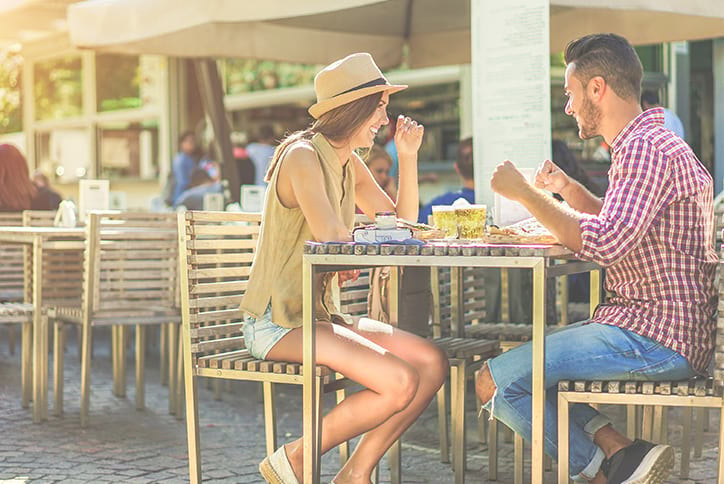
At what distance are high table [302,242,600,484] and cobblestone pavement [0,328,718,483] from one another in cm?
99

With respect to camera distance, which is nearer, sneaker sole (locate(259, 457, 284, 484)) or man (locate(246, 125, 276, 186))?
sneaker sole (locate(259, 457, 284, 484))

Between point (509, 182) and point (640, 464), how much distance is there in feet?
2.73

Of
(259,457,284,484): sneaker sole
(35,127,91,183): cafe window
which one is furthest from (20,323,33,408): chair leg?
(35,127,91,183): cafe window

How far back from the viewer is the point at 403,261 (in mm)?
3037

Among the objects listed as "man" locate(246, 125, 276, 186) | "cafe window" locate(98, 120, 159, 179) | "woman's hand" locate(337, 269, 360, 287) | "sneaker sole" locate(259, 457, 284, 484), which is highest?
"cafe window" locate(98, 120, 159, 179)

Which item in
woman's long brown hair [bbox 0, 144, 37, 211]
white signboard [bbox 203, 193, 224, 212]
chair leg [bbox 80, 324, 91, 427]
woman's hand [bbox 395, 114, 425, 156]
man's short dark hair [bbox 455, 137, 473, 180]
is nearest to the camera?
woman's hand [bbox 395, 114, 425, 156]

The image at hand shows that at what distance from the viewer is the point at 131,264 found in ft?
17.5

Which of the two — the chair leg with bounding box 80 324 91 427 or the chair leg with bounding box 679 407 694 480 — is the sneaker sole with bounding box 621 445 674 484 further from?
the chair leg with bounding box 80 324 91 427

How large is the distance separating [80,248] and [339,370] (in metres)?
2.47

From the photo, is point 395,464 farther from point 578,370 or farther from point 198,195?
point 198,195

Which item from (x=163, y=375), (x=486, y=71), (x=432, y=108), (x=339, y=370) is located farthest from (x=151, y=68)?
(x=339, y=370)

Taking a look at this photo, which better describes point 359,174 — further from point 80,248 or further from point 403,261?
point 80,248

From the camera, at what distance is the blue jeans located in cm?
297

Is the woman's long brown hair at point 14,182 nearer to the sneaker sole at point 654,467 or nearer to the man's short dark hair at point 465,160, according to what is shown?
the man's short dark hair at point 465,160
